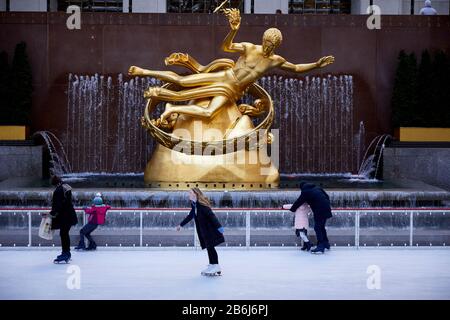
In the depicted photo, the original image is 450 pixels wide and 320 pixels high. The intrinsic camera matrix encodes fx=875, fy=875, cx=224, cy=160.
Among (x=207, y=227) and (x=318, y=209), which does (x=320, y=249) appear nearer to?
(x=318, y=209)

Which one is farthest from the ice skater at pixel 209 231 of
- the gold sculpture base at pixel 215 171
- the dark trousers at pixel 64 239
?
the gold sculpture base at pixel 215 171

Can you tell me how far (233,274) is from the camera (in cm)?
939

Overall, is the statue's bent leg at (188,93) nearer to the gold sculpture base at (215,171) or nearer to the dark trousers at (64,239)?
the gold sculpture base at (215,171)

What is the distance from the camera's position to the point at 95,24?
19234 mm

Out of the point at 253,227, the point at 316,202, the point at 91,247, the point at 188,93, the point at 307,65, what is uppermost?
the point at 307,65

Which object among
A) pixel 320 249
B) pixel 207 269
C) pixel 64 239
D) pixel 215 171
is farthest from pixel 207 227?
pixel 215 171

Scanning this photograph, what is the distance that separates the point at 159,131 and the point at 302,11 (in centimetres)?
1350

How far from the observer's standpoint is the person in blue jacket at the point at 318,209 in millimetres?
10961

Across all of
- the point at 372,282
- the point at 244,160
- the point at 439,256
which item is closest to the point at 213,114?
the point at 244,160

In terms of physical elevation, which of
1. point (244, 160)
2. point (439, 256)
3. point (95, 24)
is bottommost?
point (439, 256)

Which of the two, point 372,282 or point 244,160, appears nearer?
point 372,282

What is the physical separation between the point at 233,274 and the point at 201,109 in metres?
5.91

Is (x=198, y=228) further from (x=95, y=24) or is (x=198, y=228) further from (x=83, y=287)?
(x=95, y=24)

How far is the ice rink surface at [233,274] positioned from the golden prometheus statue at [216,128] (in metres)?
3.55
